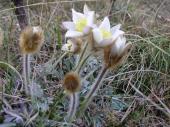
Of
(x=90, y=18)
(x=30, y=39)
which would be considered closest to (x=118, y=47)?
(x=90, y=18)

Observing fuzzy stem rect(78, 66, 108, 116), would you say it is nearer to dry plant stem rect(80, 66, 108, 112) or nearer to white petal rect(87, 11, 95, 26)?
dry plant stem rect(80, 66, 108, 112)

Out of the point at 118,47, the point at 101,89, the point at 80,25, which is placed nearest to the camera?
the point at 118,47

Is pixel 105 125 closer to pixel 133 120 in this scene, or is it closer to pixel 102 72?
pixel 133 120

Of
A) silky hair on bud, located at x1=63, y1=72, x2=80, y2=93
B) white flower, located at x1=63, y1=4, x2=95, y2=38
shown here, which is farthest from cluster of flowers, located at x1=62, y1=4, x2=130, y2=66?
silky hair on bud, located at x1=63, y1=72, x2=80, y2=93

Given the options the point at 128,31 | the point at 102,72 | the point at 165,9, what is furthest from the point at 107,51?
the point at 165,9

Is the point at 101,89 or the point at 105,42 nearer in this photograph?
the point at 105,42

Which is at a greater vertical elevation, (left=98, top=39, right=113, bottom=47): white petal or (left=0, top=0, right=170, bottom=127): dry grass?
(left=98, top=39, right=113, bottom=47): white petal

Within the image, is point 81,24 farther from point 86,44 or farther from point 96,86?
point 96,86
